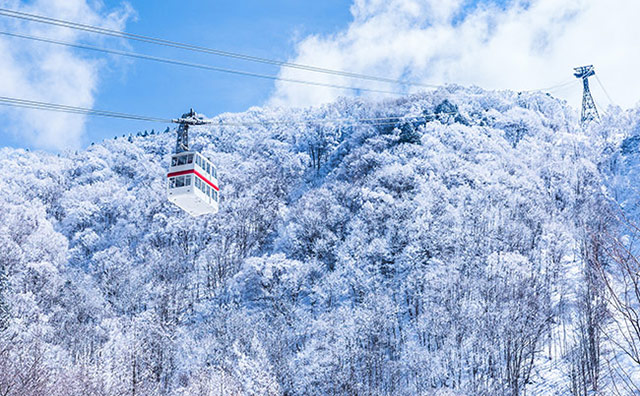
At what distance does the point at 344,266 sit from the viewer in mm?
80438

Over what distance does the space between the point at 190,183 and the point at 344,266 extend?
60399mm

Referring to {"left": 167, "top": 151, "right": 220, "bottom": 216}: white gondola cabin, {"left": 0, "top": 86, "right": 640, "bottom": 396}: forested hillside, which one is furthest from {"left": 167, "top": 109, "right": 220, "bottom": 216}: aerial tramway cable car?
{"left": 0, "top": 86, "right": 640, "bottom": 396}: forested hillside

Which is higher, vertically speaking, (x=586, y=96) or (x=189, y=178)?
(x=586, y=96)

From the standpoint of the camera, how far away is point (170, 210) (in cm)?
10862

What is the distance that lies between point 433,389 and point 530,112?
9876 centimetres

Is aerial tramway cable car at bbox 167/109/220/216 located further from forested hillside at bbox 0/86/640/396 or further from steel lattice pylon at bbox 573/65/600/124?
steel lattice pylon at bbox 573/65/600/124

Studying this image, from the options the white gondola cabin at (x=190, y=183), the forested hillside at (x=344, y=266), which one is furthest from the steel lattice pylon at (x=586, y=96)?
the white gondola cabin at (x=190, y=183)

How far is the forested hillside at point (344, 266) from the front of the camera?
5325cm

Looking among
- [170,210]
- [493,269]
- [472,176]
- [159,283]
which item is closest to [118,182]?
[170,210]

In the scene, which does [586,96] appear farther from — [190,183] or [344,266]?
[190,183]

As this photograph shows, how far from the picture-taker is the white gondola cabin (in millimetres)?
21547

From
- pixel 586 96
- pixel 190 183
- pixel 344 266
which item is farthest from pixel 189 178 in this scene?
pixel 586 96

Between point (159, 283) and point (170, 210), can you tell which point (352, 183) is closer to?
Answer: point (170, 210)

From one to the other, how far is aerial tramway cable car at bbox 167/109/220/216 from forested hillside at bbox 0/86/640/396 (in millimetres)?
4896
